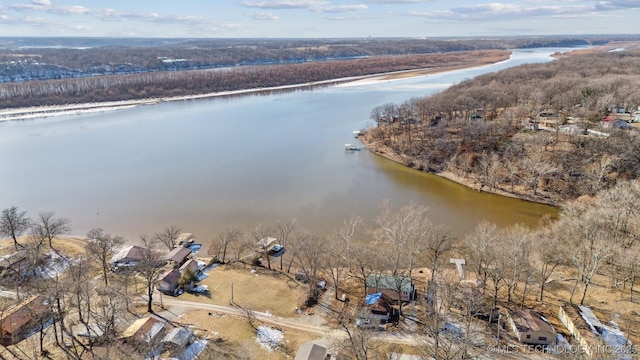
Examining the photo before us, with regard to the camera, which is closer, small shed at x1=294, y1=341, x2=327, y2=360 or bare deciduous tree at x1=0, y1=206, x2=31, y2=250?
small shed at x1=294, y1=341, x2=327, y2=360

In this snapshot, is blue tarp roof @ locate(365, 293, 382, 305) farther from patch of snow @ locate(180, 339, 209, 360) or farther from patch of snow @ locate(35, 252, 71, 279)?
patch of snow @ locate(35, 252, 71, 279)

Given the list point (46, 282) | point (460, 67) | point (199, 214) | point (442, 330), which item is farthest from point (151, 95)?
point (460, 67)

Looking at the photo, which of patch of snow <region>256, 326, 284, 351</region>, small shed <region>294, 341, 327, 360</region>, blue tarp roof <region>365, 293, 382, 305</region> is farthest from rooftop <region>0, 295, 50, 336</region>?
blue tarp roof <region>365, 293, 382, 305</region>

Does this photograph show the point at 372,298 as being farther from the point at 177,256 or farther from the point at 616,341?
the point at 177,256

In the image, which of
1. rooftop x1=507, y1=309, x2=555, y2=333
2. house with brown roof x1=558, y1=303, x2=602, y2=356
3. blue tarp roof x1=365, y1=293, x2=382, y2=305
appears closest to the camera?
house with brown roof x1=558, y1=303, x2=602, y2=356

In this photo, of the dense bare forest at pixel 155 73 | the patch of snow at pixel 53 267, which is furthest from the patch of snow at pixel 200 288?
the dense bare forest at pixel 155 73

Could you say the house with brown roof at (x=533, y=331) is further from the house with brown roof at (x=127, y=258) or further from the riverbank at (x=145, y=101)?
the riverbank at (x=145, y=101)

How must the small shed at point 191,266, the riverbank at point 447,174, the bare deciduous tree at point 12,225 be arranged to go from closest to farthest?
the small shed at point 191,266
the bare deciduous tree at point 12,225
the riverbank at point 447,174
